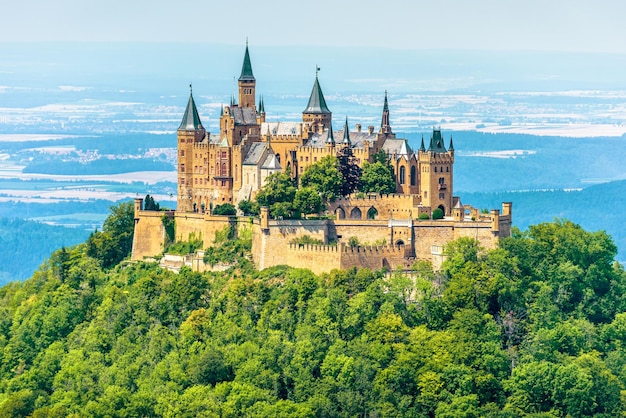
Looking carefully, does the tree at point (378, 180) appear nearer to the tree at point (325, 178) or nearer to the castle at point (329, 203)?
the castle at point (329, 203)

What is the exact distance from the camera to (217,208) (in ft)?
→ 255

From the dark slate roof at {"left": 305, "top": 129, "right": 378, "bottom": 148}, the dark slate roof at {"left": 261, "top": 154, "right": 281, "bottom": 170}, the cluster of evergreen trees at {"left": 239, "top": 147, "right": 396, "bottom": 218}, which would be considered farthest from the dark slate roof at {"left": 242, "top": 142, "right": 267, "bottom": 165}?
the dark slate roof at {"left": 305, "top": 129, "right": 378, "bottom": 148}

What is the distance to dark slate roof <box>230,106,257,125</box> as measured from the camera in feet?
265

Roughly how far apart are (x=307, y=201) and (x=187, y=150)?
9.42 metres

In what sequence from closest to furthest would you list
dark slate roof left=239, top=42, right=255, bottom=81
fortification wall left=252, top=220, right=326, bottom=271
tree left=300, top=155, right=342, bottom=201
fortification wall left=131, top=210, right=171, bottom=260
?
fortification wall left=252, top=220, right=326, bottom=271, tree left=300, top=155, right=342, bottom=201, fortification wall left=131, top=210, right=171, bottom=260, dark slate roof left=239, top=42, right=255, bottom=81

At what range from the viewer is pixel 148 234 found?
262 feet

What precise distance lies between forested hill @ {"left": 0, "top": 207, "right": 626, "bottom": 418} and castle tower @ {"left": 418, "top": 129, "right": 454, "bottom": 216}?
396cm

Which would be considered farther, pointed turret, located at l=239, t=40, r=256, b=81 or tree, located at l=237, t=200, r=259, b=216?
pointed turret, located at l=239, t=40, r=256, b=81

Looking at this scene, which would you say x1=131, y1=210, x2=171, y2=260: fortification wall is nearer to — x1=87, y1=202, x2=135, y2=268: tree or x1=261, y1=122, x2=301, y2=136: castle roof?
x1=87, y1=202, x2=135, y2=268: tree

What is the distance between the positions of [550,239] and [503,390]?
950 centimetres

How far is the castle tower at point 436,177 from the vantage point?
7525 centimetres

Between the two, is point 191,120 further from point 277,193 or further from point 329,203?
point 329,203

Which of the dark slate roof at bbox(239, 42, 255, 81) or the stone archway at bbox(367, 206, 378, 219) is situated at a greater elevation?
the dark slate roof at bbox(239, 42, 255, 81)

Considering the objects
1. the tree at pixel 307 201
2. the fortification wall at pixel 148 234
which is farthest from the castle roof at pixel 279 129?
the tree at pixel 307 201
